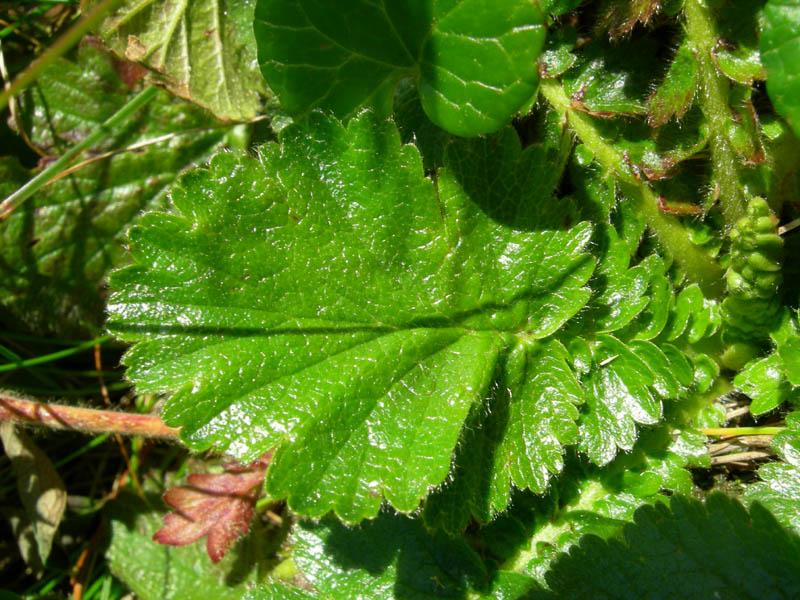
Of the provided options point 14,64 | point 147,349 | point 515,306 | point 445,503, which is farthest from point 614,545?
point 14,64

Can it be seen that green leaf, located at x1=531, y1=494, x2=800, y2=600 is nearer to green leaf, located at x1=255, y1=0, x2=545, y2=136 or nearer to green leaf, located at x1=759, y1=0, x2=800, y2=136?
green leaf, located at x1=759, y1=0, x2=800, y2=136

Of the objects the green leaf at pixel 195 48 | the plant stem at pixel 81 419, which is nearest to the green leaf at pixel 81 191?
the green leaf at pixel 195 48

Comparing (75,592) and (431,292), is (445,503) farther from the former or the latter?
(75,592)

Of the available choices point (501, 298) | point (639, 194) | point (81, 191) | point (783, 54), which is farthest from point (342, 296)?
point (81, 191)

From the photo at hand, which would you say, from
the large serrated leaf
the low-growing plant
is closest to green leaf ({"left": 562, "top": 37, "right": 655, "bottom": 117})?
the low-growing plant

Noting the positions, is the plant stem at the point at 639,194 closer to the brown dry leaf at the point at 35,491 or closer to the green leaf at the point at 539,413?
the green leaf at the point at 539,413

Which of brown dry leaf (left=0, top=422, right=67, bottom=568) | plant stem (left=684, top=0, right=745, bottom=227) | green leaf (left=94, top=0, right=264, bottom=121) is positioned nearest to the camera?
plant stem (left=684, top=0, right=745, bottom=227)
